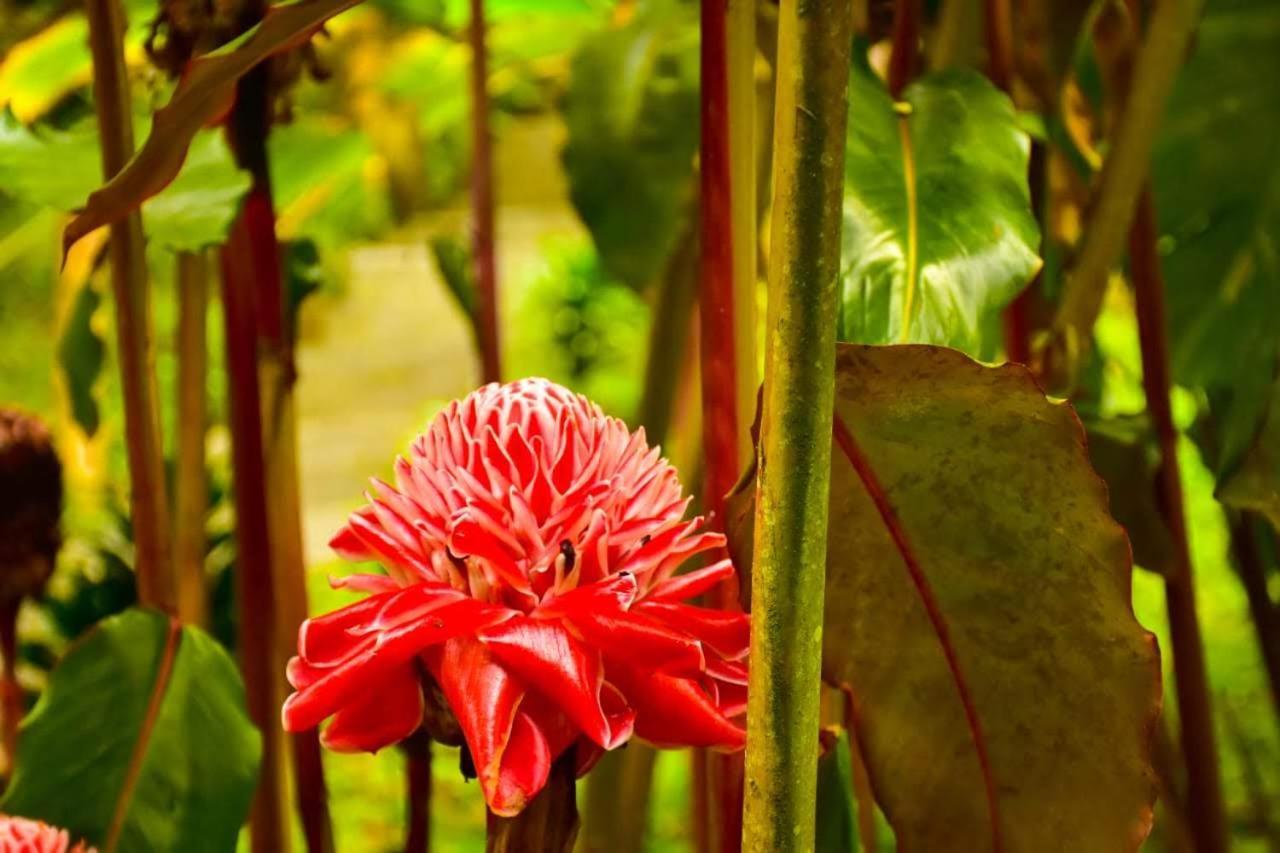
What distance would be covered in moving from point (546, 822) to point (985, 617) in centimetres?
10

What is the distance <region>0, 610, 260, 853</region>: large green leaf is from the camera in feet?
1.24

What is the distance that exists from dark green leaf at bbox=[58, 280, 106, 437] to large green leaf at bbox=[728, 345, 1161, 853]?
0.48m

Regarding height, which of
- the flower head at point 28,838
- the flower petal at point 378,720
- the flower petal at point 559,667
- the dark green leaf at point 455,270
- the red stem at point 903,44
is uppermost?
the red stem at point 903,44

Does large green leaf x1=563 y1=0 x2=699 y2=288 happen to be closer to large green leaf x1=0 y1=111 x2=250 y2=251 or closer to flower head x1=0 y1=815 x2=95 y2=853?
large green leaf x1=0 y1=111 x2=250 y2=251

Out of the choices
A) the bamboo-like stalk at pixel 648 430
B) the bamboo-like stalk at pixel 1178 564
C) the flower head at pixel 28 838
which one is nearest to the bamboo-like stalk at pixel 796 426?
the flower head at pixel 28 838

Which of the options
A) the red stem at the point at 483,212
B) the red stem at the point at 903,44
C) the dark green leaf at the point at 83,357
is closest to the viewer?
the red stem at the point at 903,44

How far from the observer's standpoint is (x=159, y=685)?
1.27 ft

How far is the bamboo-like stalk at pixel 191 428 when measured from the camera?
53 cm

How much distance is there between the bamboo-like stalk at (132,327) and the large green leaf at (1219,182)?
16.8 inches

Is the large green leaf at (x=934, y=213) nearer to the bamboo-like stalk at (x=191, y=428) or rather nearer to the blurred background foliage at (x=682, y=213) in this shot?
the blurred background foliage at (x=682, y=213)

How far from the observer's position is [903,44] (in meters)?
0.44

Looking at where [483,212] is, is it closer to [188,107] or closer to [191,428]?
[191,428]

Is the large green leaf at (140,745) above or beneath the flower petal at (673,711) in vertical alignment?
beneath

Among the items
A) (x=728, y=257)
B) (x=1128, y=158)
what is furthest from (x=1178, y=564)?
(x=728, y=257)
